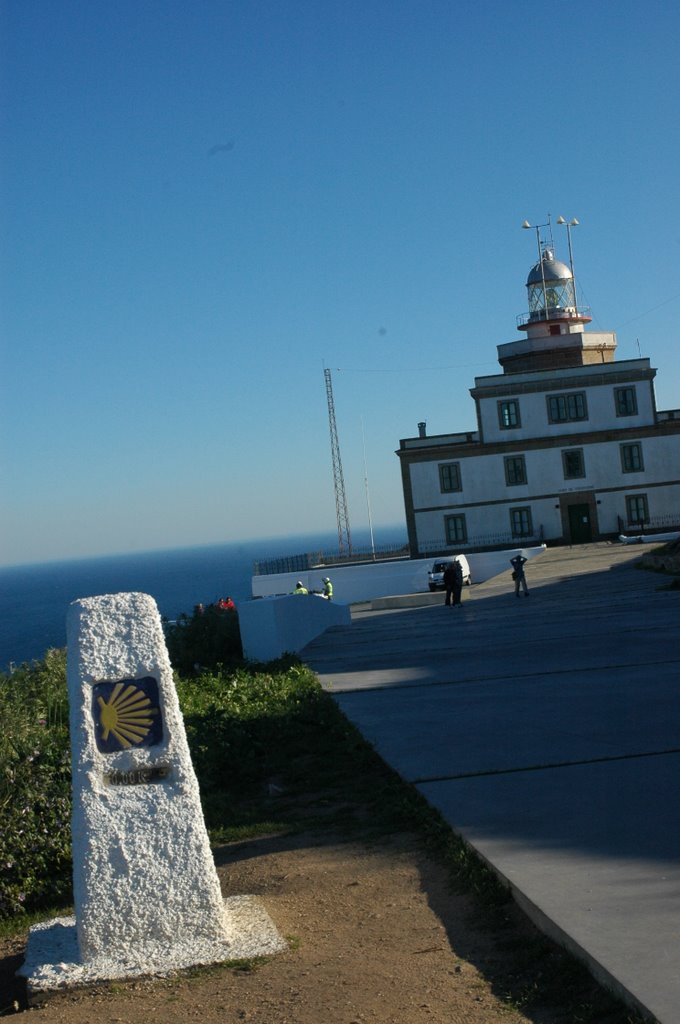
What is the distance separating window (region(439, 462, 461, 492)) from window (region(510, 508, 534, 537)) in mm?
3089

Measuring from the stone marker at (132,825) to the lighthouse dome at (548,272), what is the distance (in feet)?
181

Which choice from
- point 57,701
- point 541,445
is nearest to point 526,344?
point 541,445

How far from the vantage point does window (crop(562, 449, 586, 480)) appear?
5238 centimetres

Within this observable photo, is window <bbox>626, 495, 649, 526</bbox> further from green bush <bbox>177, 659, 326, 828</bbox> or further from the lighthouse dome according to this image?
green bush <bbox>177, 659, 326, 828</bbox>

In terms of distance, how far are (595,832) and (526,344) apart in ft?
167

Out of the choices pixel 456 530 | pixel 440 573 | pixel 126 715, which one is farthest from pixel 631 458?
pixel 126 715

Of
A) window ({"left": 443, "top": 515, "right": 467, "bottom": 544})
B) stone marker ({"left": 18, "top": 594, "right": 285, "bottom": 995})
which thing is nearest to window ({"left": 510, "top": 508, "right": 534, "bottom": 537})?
window ({"left": 443, "top": 515, "right": 467, "bottom": 544})

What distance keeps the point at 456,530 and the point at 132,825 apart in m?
48.1

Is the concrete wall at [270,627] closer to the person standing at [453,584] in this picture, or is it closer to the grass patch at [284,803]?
the grass patch at [284,803]

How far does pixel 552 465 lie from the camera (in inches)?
2067

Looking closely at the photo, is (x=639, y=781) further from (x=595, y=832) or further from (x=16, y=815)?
(x=16, y=815)

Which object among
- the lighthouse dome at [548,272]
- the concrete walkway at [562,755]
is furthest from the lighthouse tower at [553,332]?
the concrete walkway at [562,755]

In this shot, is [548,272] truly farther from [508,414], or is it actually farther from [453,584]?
[453,584]

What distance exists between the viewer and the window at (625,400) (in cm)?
5238
